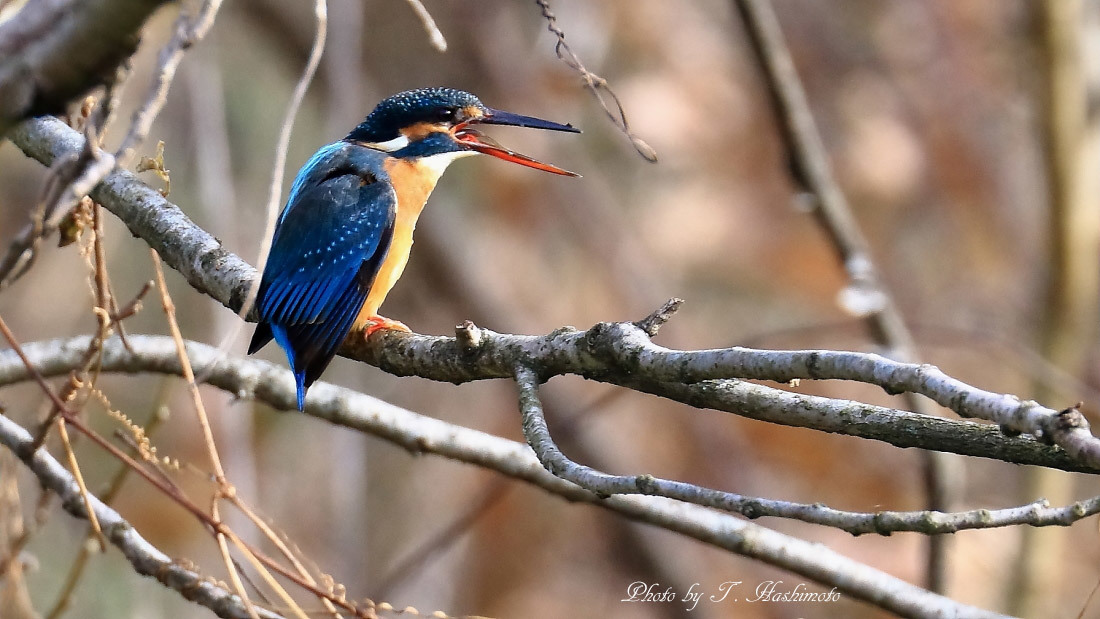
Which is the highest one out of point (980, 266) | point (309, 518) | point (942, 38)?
point (942, 38)

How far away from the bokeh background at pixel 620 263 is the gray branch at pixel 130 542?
10.0 feet

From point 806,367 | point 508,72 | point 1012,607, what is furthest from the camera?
point 508,72

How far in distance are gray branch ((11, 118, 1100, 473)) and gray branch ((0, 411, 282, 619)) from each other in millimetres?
456

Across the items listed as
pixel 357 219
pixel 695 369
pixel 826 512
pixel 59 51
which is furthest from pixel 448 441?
pixel 59 51

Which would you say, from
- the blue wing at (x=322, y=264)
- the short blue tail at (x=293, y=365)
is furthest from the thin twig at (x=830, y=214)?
the short blue tail at (x=293, y=365)

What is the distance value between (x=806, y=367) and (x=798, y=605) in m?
4.72

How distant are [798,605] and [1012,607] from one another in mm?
1435

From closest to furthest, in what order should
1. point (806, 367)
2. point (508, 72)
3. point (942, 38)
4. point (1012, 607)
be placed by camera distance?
point (806, 367), point (1012, 607), point (508, 72), point (942, 38)

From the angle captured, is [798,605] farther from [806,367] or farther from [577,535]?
[806,367]

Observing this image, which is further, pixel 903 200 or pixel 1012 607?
pixel 903 200

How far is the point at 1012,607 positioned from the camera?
4.32 metres

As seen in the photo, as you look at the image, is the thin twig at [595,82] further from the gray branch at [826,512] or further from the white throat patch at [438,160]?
the white throat patch at [438,160]

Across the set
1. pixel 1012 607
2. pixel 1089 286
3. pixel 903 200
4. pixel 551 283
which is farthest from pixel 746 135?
pixel 1012 607

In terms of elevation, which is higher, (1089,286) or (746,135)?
(746,135)
